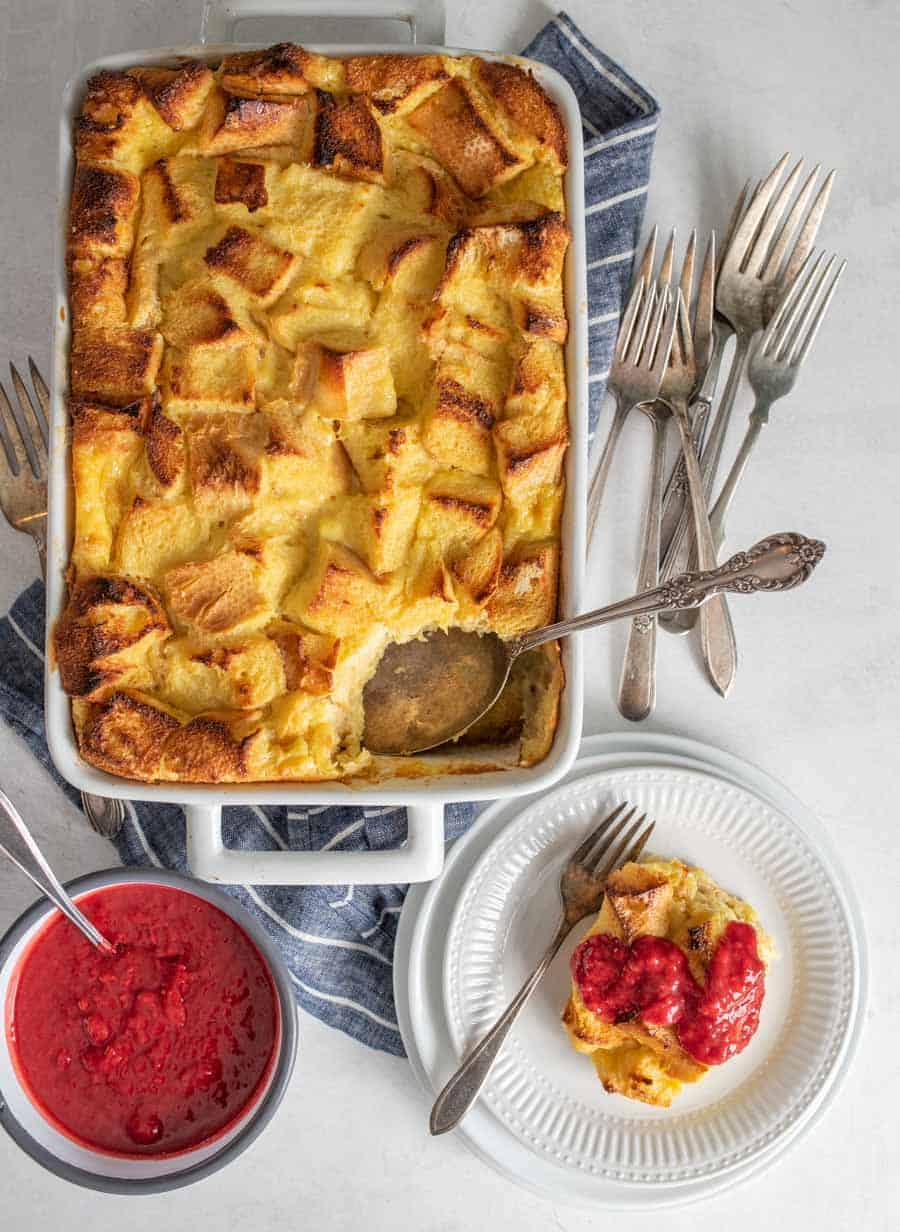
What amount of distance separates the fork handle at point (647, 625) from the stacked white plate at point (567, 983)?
9 cm

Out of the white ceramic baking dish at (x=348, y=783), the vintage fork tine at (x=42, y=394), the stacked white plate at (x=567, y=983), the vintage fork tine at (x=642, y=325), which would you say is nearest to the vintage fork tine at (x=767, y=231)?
the vintage fork tine at (x=642, y=325)

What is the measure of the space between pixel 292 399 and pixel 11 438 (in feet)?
2.29

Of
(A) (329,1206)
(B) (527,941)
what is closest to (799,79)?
(B) (527,941)

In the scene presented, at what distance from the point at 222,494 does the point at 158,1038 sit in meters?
1.03

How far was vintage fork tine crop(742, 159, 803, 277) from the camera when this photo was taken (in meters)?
2.25

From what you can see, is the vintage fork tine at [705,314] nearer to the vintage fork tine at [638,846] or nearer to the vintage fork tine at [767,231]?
the vintage fork tine at [767,231]

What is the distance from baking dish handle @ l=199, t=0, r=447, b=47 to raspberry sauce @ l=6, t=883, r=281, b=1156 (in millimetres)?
1615

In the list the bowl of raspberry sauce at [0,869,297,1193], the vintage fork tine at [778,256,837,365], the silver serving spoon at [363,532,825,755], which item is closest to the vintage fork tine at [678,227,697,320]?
the vintage fork tine at [778,256,837,365]

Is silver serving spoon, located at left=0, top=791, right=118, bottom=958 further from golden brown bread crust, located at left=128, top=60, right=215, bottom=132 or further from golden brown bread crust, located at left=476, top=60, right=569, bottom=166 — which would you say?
golden brown bread crust, located at left=476, top=60, right=569, bottom=166

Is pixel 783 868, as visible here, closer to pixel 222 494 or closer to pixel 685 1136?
pixel 685 1136

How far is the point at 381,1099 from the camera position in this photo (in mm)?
2416

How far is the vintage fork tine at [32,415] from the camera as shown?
2.21m

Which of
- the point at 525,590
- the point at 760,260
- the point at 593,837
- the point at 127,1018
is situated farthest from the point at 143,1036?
the point at 760,260

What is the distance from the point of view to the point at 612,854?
7.58ft
